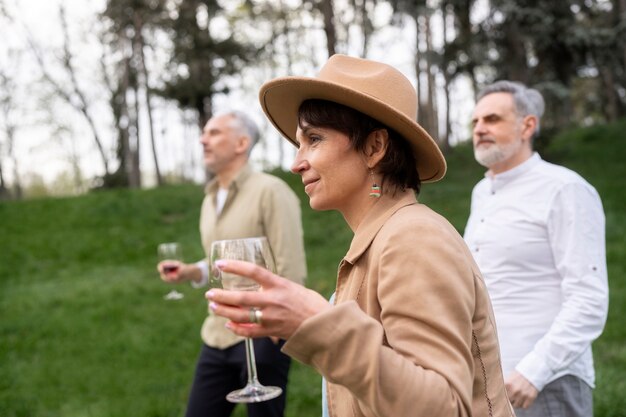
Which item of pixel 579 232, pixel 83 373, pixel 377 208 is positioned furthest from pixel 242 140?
pixel 83 373

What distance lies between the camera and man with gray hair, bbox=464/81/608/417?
9.50 ft

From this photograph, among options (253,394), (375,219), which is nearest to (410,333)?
(375,219)

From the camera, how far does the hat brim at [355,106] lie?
1.87 meters

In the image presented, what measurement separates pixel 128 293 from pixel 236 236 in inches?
284

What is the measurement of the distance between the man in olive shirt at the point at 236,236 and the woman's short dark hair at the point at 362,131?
2.14 meters

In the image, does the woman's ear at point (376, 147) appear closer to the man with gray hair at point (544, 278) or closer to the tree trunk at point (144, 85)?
the man with gray hair at point (544, 278)

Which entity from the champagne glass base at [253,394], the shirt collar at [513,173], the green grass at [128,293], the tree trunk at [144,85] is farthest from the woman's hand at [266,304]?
the tree trunk at [144,85]

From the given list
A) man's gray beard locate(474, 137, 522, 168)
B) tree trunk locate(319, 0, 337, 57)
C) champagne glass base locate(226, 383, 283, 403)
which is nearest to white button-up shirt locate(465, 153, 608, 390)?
man's gray beard locate(474, 137, 522, 168)

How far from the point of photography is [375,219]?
1.96 metres

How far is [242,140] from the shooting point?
4.57 meters

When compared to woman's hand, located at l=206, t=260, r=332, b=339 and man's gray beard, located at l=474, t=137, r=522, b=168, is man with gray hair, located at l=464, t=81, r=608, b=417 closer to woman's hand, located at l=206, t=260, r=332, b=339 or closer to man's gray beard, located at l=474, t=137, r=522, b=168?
man's gray beard, located at l=474, t=137, r=522, b=168

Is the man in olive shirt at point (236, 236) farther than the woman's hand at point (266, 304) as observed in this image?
Yes

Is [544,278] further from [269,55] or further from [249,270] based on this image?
[269,55]

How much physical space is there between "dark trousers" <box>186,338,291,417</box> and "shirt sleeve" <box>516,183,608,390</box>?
157 cm
